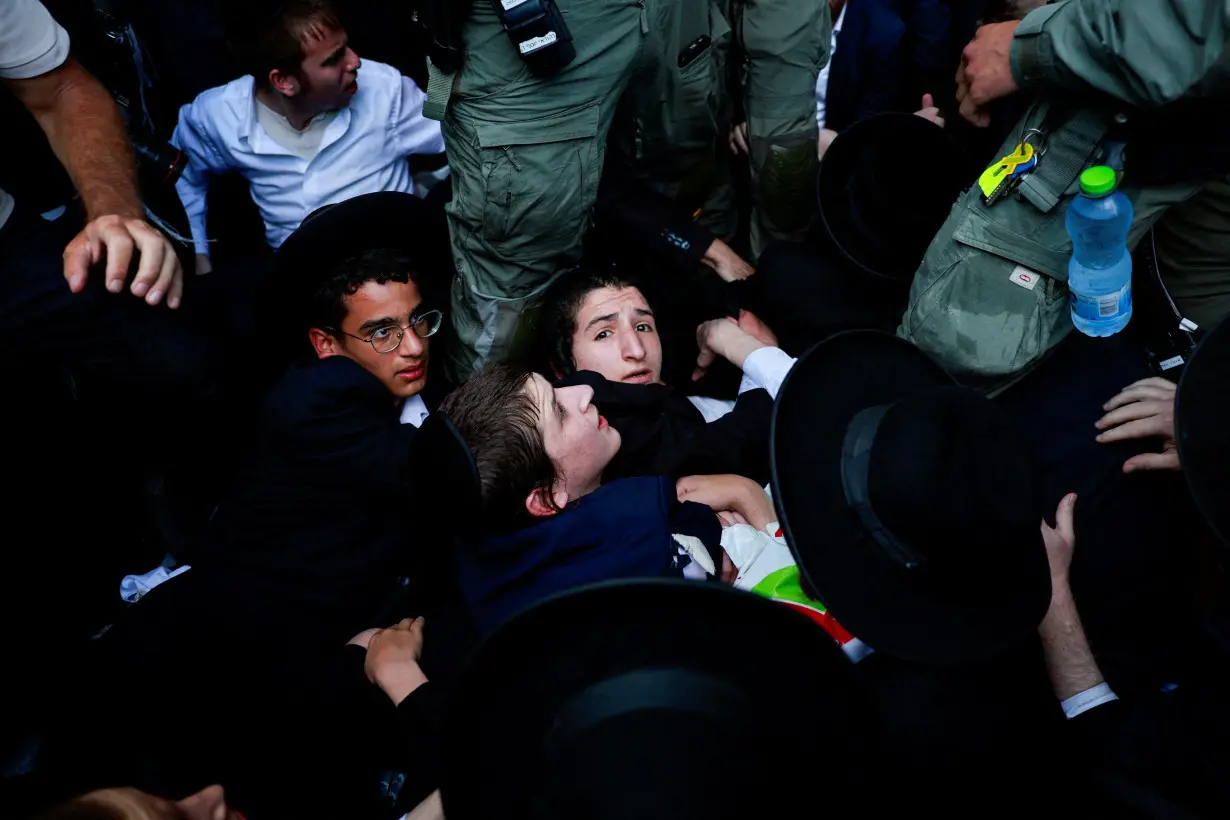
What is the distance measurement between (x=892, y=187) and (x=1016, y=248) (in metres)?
0.73

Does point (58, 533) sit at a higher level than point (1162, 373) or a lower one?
lower

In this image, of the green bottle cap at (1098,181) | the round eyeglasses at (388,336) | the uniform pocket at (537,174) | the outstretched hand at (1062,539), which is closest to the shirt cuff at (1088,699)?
the outstretched hand at (1062,539)

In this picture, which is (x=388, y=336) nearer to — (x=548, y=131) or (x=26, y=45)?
(x=548, y=131)

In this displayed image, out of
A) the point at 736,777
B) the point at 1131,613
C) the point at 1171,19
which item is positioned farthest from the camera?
the point at 1131,613

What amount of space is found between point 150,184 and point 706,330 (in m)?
2.03

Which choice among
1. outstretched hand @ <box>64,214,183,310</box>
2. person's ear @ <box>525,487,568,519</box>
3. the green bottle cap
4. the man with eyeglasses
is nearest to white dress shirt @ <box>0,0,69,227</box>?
outstretched hand @ <box>64,214,183,310</box>

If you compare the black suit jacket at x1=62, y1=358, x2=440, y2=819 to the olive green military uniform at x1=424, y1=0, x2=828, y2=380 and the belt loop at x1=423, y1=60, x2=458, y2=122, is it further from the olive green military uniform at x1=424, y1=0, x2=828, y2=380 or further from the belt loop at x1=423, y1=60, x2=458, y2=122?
the belt loop at x1=423, y1=60, x2=458, y2=122

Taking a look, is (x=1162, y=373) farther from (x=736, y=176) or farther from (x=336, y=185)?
(x=336, y=185)

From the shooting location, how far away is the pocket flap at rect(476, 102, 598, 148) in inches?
101

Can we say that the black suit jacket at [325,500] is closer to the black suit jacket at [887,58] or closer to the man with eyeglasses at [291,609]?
the man with eyeglasses at [291,609]

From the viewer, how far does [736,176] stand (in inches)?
158

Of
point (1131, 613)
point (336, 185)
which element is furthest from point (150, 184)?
point (1131, 613)

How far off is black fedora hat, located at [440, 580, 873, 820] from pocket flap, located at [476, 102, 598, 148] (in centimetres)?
159

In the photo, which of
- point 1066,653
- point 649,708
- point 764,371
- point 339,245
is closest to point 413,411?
point 339,245
